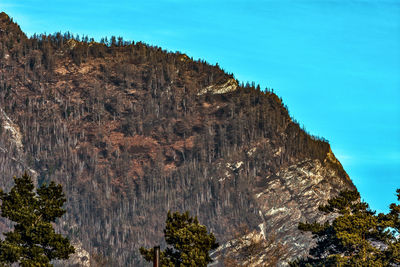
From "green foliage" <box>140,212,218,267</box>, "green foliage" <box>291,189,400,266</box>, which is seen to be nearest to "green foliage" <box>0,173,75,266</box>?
"green foliage" <box>140,212,218,267</box>

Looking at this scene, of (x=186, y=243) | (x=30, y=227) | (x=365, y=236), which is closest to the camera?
(x=30, y=227)

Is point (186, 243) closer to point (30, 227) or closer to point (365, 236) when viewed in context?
point (30, 227)

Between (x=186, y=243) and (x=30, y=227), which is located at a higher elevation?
(x=30, y=227)

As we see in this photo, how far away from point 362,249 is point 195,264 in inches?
1090

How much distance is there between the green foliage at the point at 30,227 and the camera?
80.5 meters

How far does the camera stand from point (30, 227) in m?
80.8

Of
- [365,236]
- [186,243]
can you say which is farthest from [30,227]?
[365,236]

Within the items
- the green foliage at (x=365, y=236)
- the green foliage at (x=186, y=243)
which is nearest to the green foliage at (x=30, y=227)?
the green foliage at (x=186, y=243)

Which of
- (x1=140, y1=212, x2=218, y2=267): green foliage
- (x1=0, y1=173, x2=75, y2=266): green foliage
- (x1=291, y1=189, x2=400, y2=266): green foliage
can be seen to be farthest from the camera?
(x1=291, y1=189, x2=400, y2=266): green foliage

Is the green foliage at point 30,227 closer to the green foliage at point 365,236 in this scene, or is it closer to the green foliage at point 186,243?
the green foliage at point 186,243

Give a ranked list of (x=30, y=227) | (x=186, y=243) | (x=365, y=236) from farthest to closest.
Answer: (x=365, y=236)
(x=186, y=243)
(x=30, y=227)

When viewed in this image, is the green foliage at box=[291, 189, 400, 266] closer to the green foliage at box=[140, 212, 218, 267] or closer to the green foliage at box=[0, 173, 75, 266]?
the green foliage at box=[140, 212, 218, 267]

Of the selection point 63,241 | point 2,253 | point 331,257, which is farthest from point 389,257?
point 2,253

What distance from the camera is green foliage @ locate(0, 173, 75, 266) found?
80500 mm
